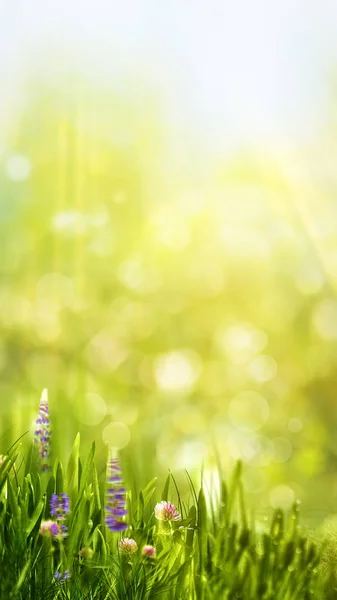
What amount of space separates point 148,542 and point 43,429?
20.1 inches

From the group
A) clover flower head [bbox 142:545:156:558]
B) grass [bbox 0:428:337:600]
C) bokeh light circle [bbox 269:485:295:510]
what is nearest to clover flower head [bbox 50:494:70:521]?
grass [bbox 0:428:337:600]

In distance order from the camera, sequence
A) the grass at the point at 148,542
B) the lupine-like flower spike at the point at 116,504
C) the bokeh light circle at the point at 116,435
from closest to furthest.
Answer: the grass at the point at 148,542, the lupine-like flower spike at the point at 116,504, the bokeh light circle at the point at 116,435

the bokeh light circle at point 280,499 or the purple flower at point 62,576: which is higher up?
the bokeh light circle at point 280,499

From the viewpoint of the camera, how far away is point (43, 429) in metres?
2.24

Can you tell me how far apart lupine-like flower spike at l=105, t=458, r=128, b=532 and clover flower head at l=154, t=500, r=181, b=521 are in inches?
4.8

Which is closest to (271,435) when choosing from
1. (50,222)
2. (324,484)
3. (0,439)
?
(324,484)

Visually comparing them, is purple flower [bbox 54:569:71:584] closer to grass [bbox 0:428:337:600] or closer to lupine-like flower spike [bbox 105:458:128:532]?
grass [bbox 0:428:337:600]

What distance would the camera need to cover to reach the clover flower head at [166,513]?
2.22 m

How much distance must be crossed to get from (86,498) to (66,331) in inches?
72.5

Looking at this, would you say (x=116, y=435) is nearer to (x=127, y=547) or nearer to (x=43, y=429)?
(x=43, y=429)

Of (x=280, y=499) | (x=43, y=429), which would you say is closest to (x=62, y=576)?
(x=43, y=429)

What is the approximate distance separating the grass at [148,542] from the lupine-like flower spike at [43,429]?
84 millimetres

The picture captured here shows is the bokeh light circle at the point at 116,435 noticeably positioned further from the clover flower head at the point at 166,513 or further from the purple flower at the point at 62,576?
the purple flower at the point at 62,576

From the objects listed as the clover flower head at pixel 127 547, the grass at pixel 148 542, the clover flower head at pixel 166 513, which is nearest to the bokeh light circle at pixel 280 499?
the grass at pixel 148 542
